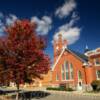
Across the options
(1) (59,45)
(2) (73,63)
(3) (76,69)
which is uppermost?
(1) (59,45)

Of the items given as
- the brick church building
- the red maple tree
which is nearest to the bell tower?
the brick church building

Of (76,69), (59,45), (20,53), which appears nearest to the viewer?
(20,53)

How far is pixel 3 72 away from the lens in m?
22.5

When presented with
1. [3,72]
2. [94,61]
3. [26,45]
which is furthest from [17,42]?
[94,61]

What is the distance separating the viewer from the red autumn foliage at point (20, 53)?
22125mm

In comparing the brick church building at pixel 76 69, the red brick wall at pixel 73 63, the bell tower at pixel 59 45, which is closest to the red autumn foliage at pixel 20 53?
the brick church building at pixel 76 69

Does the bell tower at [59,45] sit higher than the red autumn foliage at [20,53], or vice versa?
the bell tower at [59,45]

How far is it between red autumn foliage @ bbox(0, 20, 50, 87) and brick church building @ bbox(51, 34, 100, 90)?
78.0ft

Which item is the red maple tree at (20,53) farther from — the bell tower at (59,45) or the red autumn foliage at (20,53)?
the bell tower at (59,45)

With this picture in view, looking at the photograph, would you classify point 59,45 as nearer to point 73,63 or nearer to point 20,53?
point 73,63

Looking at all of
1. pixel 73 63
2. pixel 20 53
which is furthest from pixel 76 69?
pixel 20 53

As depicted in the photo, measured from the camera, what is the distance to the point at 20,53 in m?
22.5

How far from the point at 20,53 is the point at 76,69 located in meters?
27.8

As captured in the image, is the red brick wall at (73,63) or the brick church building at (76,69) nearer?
the brick church building at (76,69)
